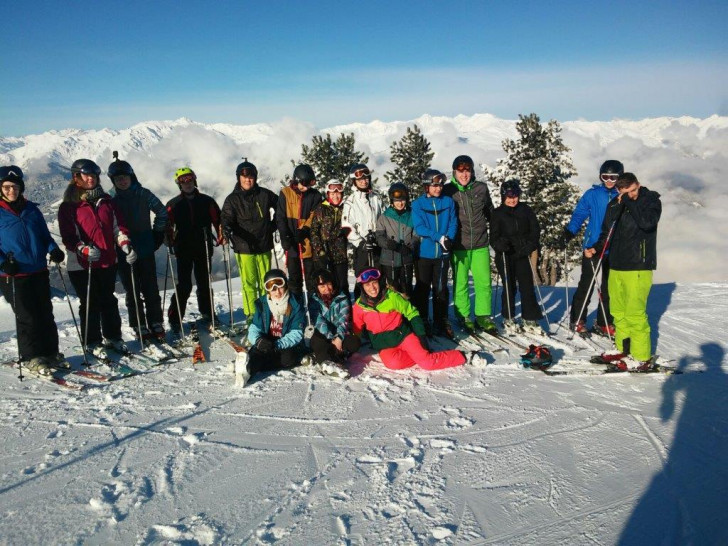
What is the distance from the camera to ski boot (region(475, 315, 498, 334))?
Answer: 266 inches

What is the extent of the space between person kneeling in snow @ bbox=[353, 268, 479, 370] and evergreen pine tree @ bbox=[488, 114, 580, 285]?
1758 cm

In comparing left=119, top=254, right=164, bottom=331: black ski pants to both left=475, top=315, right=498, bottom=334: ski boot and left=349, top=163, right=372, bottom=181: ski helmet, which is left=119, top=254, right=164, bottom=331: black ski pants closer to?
left=349, top=163, right=372, bottom=181: ski helmet

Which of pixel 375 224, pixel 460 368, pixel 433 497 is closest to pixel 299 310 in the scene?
pixel 375 224

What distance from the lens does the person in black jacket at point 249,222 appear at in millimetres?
6422

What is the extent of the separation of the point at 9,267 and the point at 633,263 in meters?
6.72

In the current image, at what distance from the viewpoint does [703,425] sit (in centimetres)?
401

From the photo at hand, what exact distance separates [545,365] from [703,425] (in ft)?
5.39

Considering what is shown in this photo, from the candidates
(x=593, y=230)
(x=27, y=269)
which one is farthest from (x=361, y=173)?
(x=27, y=269)

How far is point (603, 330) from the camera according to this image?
6855 mm

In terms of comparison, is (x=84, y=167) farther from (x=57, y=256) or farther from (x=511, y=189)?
(x=511, y=189)

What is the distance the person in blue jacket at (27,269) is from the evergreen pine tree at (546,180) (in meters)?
20.0

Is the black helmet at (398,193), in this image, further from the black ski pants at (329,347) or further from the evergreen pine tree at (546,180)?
the evergreen pine tree at (546,180)

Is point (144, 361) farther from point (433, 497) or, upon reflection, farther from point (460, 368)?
point (433, 497)

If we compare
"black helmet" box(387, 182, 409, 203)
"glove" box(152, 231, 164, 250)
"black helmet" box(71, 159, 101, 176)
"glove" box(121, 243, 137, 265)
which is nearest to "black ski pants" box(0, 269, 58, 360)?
"glove" box(121, 243, 137, 265)
